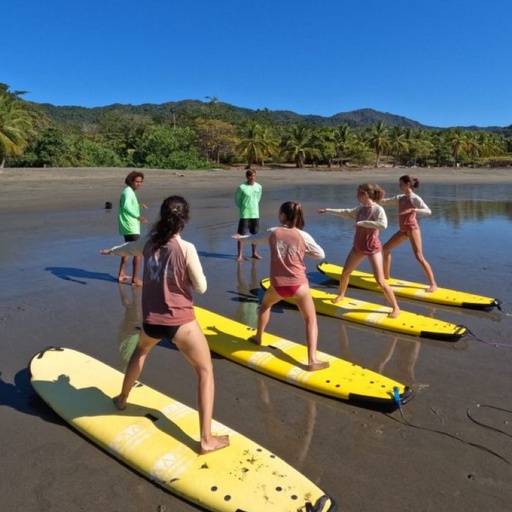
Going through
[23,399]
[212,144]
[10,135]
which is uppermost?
[212,144]

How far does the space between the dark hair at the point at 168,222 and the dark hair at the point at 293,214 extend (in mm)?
1505

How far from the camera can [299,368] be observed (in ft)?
15.6

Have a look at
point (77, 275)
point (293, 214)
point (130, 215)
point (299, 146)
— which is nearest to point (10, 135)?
point (77, 275)

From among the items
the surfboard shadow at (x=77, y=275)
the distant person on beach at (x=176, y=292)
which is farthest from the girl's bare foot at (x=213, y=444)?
the surfboard shadow at (x=77, y=275)

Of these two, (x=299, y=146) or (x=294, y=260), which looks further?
(x=299, y=146)

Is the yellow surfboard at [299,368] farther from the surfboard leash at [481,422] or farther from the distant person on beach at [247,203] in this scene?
the distant person on beach at [247,203]

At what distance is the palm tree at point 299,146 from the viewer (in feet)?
240

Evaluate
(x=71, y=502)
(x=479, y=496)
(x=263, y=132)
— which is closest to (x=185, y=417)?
(x=71, y=502)

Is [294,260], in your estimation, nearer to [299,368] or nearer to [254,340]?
[299,368]

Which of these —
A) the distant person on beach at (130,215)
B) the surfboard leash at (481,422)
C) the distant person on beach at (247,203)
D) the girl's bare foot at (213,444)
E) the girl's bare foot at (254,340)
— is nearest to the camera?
the girl's bare foot at (213,444)

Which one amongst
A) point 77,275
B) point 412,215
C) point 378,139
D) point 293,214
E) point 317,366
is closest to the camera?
point 293,214

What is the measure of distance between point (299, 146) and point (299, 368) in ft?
232

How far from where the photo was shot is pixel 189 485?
3.08 metres

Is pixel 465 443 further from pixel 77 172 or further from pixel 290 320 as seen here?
pixel 77 172
